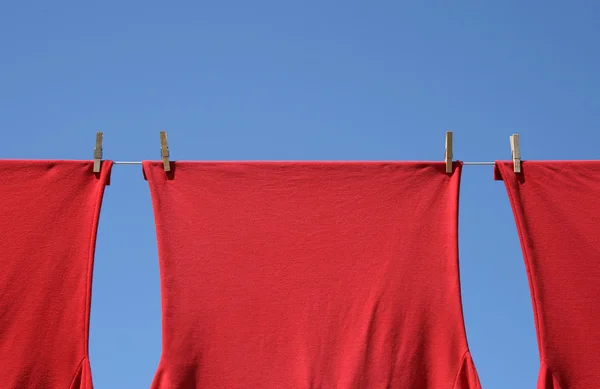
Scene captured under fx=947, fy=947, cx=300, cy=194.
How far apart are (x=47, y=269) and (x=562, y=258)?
2.49 metres

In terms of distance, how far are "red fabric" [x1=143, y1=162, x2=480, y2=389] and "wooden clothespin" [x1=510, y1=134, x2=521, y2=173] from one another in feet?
1.01

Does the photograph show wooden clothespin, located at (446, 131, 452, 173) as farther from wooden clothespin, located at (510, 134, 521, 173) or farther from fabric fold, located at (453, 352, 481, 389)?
fabric fold, located at (453, 352, 481, 389)

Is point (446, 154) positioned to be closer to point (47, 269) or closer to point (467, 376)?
point (467, 376)

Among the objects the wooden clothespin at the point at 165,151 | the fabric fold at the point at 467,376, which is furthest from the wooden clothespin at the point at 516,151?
the wooden clothespin at the point at 165,151

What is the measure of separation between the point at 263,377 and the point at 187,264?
0.65 meters

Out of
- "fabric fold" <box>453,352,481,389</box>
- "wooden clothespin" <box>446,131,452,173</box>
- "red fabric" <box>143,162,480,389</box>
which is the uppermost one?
"wooden clothespin" <box>446,131,452,173</box>

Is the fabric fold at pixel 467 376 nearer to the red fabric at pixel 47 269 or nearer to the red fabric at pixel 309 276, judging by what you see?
the red fabric at pixel 309 276

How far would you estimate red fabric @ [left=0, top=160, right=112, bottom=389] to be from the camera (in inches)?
173

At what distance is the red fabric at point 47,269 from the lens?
4.41 m

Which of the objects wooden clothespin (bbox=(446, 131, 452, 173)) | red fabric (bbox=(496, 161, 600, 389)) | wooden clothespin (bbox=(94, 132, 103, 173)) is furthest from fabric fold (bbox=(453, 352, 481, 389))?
wooden clothespin (bbox=(94, 132, 103, 173))

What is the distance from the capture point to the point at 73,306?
14.7 feet

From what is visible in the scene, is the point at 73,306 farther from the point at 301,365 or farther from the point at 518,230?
the point at 518,230

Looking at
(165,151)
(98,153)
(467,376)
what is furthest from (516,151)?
(98,153)

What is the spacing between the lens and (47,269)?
4.57 m
